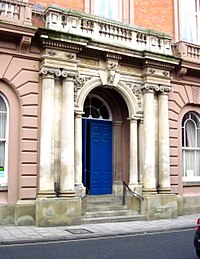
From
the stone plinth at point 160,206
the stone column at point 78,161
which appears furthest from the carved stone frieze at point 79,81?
the stone plinth at point 160,206

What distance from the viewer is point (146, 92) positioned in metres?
15.0

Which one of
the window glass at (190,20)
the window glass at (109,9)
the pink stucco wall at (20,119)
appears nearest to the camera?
the pink stucco wall at (20,119)

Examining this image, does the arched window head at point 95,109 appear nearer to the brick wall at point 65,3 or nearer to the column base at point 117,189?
the column base at point 117,189

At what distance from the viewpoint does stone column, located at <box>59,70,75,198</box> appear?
42.2ft

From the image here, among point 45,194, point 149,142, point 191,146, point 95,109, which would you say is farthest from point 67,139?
point 191,146

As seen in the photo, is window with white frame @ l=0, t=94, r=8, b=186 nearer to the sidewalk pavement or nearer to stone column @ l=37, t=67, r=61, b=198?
stone column @ l=37, t=67, r=61, b=198

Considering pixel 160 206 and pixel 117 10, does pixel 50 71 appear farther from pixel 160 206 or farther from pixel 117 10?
pixel 160 206

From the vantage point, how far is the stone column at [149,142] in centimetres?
1459

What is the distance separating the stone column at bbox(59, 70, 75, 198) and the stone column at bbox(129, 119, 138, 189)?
2.81 metres

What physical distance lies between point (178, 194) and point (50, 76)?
7.24m

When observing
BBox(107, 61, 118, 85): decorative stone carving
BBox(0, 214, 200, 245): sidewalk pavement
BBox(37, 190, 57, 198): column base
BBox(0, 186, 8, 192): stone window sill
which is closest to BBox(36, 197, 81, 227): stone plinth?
BBox(37, 190, 57, 198): column base

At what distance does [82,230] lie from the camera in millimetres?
11594

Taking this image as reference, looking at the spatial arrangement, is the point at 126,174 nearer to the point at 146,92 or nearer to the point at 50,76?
the point at 146,92

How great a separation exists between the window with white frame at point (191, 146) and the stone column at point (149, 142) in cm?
254
